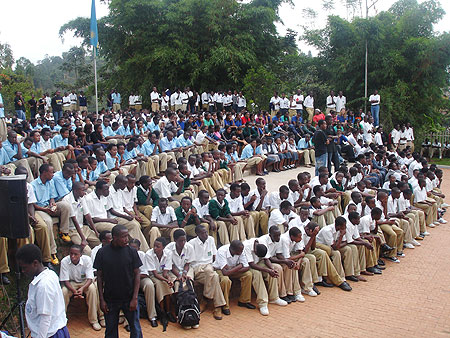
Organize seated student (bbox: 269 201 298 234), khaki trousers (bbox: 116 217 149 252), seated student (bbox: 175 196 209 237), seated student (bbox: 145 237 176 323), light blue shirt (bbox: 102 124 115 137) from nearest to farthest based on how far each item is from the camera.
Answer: seated student (bbox: 145 237 176 323) → khaki trousers (bbox: 116 217 149 252) → seated student (bbox: 175 196 209 237) → seated student (bbox: 269 201 298 234) → light blue shirt (bbox: 102 124 115 137)

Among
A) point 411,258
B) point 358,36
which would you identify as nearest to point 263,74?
point 358,36

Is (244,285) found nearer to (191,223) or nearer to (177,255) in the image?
(177,255)

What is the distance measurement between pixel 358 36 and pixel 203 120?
13524 millimetres

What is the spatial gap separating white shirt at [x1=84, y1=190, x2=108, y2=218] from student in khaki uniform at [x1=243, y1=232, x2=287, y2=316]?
2621 millimetres

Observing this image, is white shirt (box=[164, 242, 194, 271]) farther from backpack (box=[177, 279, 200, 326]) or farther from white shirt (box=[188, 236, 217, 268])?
backpack (box=[177, 279, 200, 326])

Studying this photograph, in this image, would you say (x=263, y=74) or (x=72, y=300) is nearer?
(x=72, y=300)

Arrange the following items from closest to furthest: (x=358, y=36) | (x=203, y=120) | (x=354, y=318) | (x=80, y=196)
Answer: (x=354, y=318), (x=80, y=196), (x=203, y=120), (x=358, y=36)

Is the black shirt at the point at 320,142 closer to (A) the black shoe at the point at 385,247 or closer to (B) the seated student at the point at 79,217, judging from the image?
(A) the black shoe at the point at 385,247

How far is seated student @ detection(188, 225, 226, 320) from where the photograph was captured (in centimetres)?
731

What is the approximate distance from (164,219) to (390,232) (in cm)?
503

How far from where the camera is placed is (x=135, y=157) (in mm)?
12062

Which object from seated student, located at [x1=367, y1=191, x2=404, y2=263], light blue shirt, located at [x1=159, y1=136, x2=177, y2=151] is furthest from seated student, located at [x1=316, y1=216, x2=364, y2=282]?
light blue shirt, located at [x1=159, y1=136, x2=177, y2=151]

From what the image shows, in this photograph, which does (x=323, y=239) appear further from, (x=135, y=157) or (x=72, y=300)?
(x=135, y=157)

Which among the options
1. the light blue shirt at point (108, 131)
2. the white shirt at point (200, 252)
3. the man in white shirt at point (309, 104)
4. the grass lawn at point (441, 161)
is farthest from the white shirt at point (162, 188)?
the grass lawn at point (441, 161)
